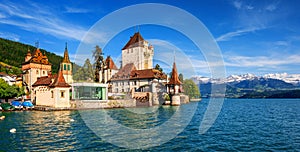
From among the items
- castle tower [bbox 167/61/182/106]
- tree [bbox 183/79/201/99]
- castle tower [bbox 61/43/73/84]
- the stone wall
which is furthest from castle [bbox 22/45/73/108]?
tree [bbox 183/79/201/99]

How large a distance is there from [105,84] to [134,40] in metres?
32.5

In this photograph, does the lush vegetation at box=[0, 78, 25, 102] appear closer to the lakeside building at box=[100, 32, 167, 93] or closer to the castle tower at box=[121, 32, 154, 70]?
the lakeside building at box=[100, 32, 167, 93]

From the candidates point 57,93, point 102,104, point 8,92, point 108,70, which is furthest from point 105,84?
point 108,70

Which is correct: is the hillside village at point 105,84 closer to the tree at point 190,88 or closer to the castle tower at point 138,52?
the castle tower at point 138,52

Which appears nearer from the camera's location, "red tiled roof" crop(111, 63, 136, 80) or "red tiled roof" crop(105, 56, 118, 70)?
"red tiled roof" crop(111, 63, 136, 80)

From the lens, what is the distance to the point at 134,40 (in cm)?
7894

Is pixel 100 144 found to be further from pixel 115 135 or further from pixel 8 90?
pixel 8 90

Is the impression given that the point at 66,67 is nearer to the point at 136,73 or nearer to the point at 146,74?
the point at 136,73

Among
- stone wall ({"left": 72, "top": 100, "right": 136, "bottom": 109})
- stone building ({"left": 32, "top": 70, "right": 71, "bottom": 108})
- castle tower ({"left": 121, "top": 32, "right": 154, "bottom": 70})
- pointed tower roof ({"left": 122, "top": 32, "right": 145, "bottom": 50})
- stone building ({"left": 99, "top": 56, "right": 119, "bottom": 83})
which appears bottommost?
stone wall ({"left": 72, "top": 100, "right": 136, "bottom": 109})

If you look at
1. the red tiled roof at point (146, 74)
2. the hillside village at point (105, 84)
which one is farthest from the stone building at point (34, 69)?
the red tiled roof at point (146, 74)

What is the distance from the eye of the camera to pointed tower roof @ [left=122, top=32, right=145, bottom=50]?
77.4 m

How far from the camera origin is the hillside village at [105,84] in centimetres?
4384

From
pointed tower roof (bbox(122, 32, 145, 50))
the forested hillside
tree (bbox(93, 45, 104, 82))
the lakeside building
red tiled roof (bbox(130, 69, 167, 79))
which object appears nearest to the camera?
red tiled roof (bbox(130, 69, 167, 79))

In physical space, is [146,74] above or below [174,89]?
above
